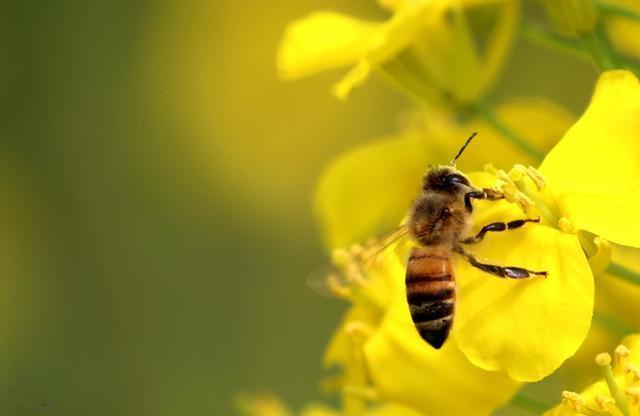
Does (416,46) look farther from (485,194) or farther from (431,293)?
(431,293)

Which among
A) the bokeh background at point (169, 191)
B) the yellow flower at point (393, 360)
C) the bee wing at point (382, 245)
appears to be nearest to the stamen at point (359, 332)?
the yellow flower at point (393, 360)

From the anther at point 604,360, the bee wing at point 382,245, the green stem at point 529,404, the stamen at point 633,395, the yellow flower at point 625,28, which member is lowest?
the stamen at point 633,395

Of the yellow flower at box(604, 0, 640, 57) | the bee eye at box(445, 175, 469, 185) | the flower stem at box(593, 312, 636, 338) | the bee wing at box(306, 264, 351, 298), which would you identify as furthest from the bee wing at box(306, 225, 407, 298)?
the yellow flower at box(604, 0, 640, 57)

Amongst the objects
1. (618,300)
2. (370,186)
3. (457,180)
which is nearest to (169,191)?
(370,186)

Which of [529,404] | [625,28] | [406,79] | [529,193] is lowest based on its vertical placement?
[529,404]

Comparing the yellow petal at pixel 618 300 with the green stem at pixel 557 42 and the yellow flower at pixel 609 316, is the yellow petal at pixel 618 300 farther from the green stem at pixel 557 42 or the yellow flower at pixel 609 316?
the green stem at pixel 557 42

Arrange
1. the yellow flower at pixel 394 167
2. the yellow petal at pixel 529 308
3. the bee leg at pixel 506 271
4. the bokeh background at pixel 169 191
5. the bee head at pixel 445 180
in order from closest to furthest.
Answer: the yellow petal at pixel 529 308 → the bee leg at pixel 506 271 → the bee head at pixel 445 180 → the yellow flower at pixel 394 167 → the bokeh background at pixel 169 191
